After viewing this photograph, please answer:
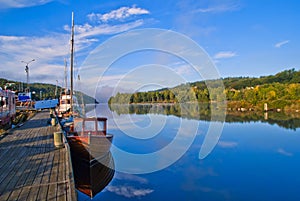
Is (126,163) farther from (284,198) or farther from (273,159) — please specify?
(273,159)

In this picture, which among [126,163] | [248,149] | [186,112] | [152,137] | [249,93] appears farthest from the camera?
Answer: [249,93]

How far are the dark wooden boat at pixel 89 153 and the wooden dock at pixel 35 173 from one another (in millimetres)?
1364

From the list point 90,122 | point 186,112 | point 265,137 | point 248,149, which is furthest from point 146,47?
point 186,112

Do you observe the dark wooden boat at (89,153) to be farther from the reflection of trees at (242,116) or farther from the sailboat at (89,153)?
the reflection of trees at (242,116)

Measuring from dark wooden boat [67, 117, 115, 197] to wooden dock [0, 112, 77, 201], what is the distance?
136 cm

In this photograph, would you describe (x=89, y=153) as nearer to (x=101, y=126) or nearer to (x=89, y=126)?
(x=89, y=126)

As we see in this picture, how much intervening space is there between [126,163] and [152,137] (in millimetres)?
8178

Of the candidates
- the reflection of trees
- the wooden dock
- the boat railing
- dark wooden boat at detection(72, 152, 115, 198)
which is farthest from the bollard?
the reflection of trees

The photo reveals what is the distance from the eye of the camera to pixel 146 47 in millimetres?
8961

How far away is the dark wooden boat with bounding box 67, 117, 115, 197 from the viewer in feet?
34.6

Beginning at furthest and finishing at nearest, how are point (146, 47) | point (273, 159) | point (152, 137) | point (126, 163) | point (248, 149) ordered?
1. point (152, 137)
2. point (248, 149)
3. point (273, 159)
4. point (126, 163)
5. point (146, 47)

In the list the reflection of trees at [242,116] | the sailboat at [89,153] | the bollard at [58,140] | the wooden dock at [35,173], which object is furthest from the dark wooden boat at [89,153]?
the reflection of trees at [242,116]

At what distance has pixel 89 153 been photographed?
11.0 m

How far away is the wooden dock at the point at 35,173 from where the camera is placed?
5.19 metres
